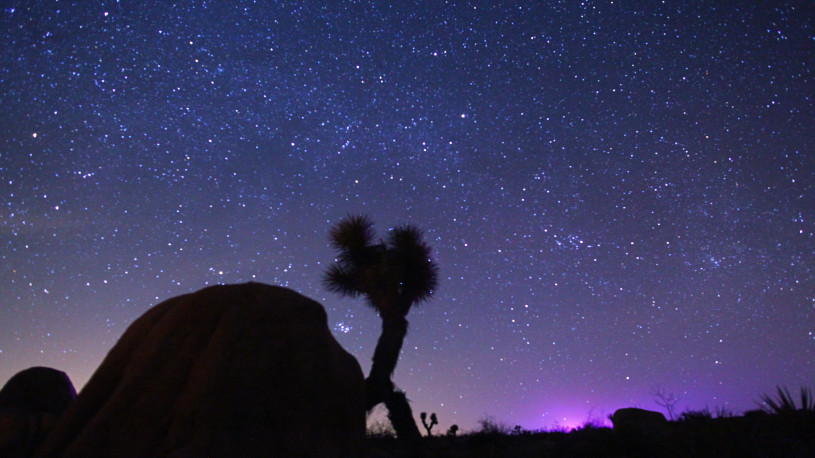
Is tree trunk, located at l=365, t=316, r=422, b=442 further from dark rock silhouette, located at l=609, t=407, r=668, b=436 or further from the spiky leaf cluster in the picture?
dark rock silhouette, located at l=609, t=407, r=668, b=436

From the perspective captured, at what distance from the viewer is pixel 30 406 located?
327 inches

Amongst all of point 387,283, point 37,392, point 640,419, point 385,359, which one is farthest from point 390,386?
point 37,392

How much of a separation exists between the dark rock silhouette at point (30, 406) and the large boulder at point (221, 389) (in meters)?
0.82

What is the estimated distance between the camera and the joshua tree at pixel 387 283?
39.5ft

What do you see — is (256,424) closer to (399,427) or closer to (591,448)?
(591,448)

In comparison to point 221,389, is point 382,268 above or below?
above

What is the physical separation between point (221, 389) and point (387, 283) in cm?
734

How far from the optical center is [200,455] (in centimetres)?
512

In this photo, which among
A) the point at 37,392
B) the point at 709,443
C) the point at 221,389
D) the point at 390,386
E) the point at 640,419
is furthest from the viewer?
the point at 390,386

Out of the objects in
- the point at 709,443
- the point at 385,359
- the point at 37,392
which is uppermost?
the point at 385,359

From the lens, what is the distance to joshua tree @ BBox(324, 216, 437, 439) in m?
12.1

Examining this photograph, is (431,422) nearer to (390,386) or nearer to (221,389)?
(390,386)

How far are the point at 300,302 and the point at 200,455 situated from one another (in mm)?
2652

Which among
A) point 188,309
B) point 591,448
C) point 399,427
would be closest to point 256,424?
point 188,309
